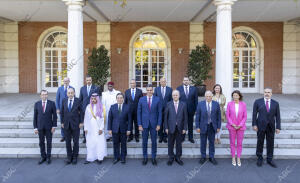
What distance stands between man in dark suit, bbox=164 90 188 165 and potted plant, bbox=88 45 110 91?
25.1ft

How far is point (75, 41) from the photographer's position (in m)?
8.62

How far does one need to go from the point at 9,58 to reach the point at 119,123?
37.9ft

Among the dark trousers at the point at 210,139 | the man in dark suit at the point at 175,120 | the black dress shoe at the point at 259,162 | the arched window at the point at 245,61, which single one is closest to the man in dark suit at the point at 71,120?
the man in dark suit at the point at 175,120

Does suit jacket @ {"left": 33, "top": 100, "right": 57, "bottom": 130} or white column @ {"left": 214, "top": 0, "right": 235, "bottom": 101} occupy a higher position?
white column @ {"left": 214, "top": 0, "right": 235, "bottom": 101}

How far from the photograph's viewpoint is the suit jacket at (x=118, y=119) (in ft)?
18.3

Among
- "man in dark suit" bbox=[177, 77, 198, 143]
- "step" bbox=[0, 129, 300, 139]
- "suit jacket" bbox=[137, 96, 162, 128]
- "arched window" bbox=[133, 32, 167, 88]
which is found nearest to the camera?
"suit jacket" bbox=[137, 96, 162, 128]

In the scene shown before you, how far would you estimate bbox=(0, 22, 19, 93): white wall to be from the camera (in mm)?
13875

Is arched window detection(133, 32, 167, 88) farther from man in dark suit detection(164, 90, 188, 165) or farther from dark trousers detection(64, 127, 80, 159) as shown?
dark trousers detection(64, 127, 80, 159)

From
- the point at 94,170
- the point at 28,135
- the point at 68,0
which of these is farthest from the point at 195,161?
the point at 68,0

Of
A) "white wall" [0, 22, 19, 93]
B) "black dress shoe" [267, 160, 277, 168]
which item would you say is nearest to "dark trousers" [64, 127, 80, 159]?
"black dress shoe" [267, 160, 277, 168]

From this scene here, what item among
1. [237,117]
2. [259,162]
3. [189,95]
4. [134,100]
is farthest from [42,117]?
[259,162]

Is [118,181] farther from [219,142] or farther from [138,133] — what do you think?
[219,142]

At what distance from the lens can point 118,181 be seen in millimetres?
4730

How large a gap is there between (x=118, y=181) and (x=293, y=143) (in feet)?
16.0
